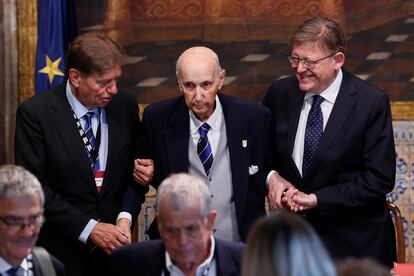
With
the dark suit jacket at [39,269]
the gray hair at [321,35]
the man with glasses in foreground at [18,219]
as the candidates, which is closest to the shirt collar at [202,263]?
the dark suit jacket at [39,269]

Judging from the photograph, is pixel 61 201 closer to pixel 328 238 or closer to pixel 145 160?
pixel 145 160

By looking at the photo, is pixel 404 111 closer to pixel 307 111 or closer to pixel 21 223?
pixel 307 111

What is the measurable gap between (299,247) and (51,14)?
529 cm

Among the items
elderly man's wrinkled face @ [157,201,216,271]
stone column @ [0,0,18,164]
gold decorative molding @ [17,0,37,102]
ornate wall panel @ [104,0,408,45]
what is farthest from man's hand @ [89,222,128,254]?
ornate wall panel @ [104,0,408,45]

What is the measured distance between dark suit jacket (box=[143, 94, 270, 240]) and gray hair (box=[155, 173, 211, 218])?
3.53 ft

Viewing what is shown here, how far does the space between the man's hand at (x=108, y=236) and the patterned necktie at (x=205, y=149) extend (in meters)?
0.57

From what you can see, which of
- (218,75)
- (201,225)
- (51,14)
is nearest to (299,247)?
(201,225)

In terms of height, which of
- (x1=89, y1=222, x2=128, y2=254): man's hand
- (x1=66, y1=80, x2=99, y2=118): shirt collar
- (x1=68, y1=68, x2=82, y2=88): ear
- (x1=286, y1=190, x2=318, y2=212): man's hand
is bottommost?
(x1=89, y1=222, x2=128, y2=254): man's hand

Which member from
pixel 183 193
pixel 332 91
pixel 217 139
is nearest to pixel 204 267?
pixel 183 193

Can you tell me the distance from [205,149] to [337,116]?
78 centimetres

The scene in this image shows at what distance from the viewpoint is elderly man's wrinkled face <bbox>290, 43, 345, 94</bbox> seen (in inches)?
228

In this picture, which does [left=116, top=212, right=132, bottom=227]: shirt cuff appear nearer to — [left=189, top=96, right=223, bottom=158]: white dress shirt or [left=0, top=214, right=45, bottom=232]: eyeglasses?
[left=189, top=96, right=223, bottom=158]: white dress shirt

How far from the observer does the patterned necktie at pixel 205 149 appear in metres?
5.65

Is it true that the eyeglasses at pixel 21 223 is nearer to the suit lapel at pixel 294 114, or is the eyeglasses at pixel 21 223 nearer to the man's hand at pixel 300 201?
the man's hand at pixel 300 201
